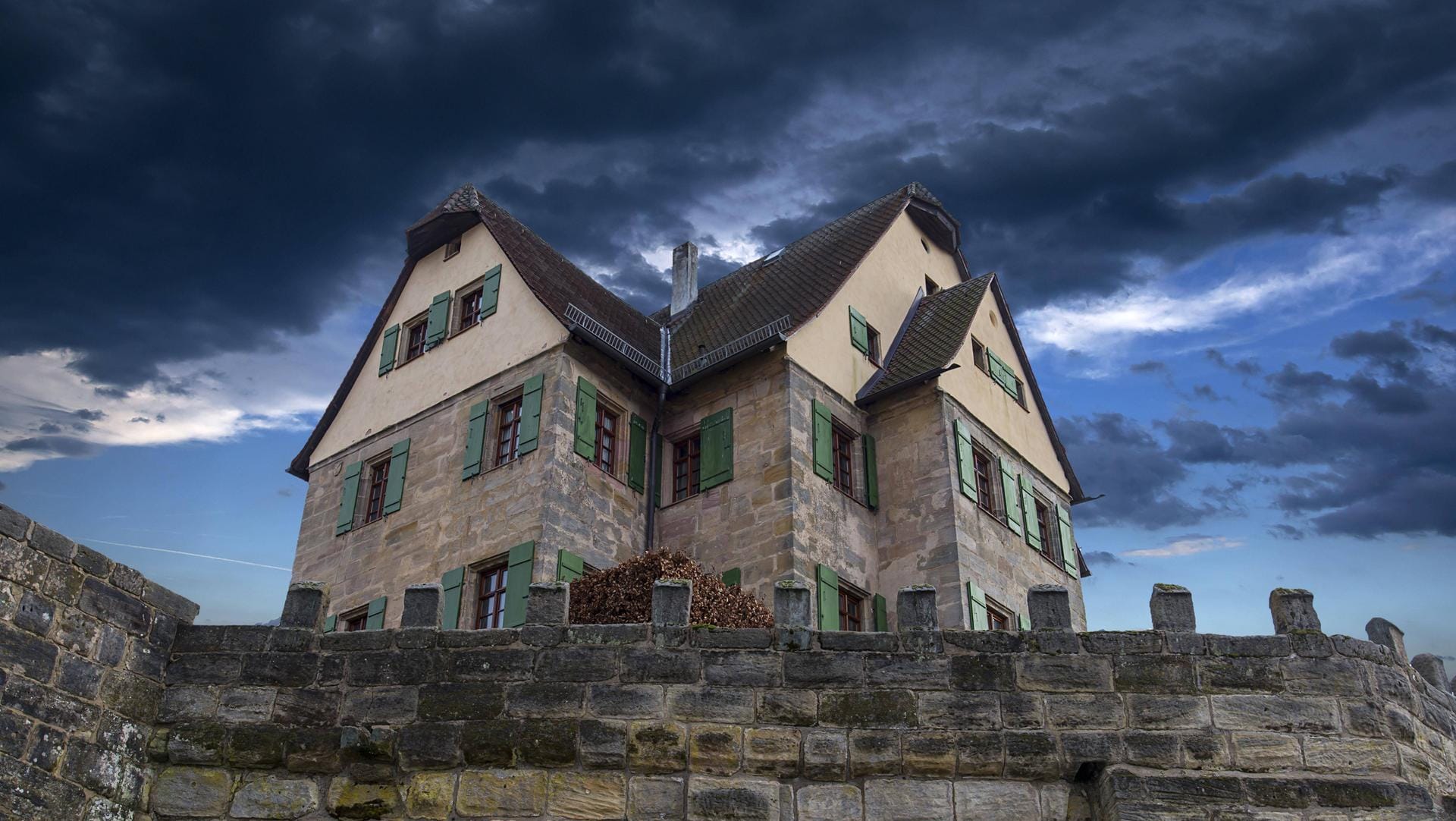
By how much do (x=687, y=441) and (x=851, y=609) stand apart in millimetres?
3867

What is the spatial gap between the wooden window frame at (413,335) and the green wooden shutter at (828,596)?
835 centimetres

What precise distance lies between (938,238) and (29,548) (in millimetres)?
19118

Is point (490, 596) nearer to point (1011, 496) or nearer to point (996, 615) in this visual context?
point (996, 615)

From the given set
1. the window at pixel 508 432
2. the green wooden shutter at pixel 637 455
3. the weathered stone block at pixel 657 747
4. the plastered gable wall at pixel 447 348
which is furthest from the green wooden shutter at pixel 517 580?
the weathered stone block at pixel 657 747

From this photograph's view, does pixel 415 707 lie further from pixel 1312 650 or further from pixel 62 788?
pixel 1312 650

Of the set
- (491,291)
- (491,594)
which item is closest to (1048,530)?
(491,594)

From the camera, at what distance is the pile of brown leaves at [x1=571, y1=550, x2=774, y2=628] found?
47.8ft

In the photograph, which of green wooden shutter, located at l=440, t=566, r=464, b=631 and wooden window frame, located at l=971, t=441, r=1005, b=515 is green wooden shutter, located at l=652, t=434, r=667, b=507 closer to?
green wooden shutter, located at l=440, t=566, r=464, b=631

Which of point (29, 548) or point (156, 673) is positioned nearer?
point (29, 548)

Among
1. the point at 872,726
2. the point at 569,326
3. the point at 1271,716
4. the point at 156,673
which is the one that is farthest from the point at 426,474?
the point at 1271,716

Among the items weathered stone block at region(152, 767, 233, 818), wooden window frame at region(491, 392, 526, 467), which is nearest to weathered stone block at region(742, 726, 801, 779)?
weathered stone block at region(152, 767, 233, 818)

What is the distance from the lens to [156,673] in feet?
36.3

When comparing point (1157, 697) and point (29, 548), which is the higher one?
point (29, 548)

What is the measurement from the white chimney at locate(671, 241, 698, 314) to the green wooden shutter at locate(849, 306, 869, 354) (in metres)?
Result: 4.36
